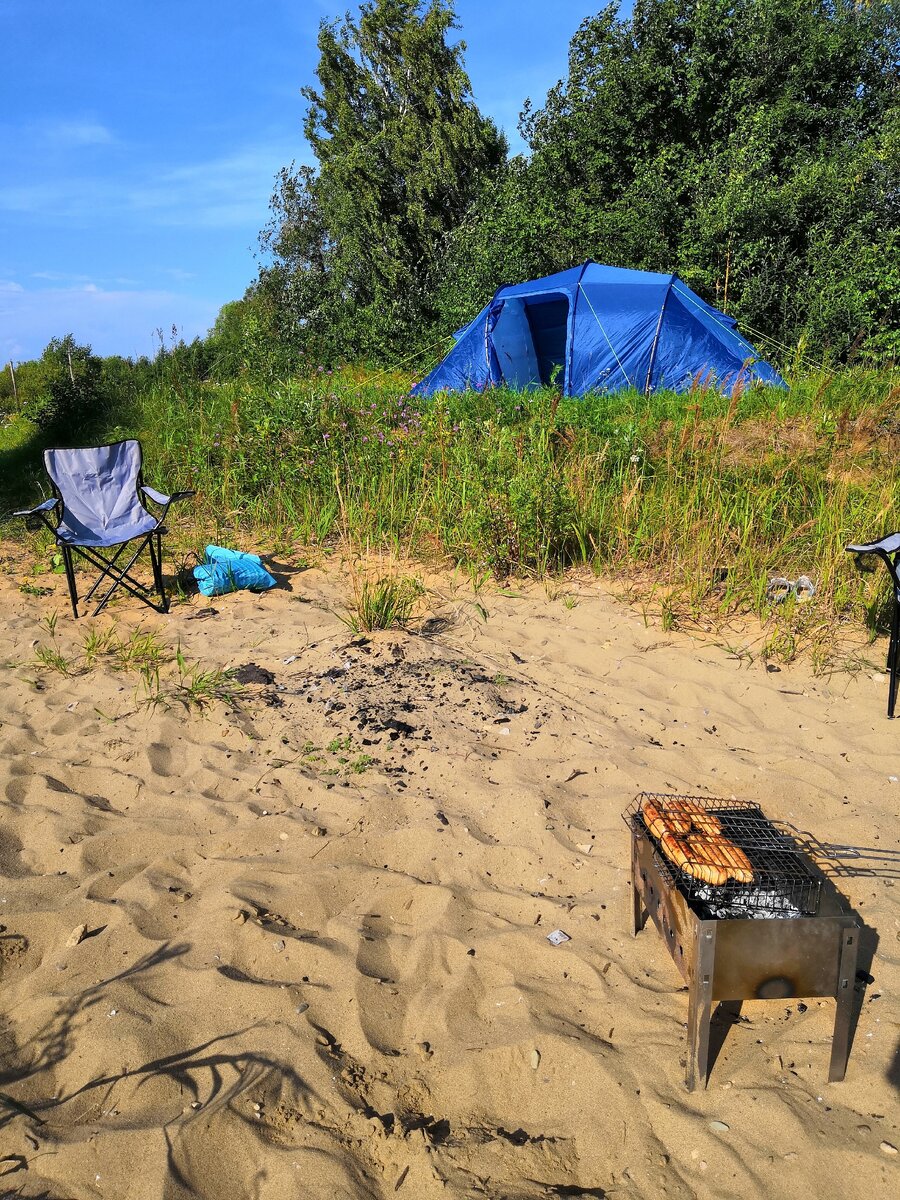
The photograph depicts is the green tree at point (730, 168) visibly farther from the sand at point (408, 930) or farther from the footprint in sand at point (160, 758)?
the footprint in sand at point (160, 758)

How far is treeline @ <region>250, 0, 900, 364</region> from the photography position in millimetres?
11555

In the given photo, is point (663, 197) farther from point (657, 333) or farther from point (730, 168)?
point (657, 333)

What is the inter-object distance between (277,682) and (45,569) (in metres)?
2.64

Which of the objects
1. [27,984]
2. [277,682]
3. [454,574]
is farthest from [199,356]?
[27,984]

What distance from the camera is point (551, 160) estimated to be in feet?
47.0

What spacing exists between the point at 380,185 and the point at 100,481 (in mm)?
12573

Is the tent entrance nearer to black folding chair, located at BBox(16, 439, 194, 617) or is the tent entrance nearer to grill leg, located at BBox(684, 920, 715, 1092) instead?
black folding chair, located at BBox(16, 439, 194, 617)

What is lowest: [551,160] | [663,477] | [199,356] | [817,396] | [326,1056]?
[326,1056]

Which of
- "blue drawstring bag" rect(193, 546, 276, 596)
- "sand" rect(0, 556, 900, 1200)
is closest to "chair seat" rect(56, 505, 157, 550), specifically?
"blue drawstring bag" rect(193, 546, 276, 596)

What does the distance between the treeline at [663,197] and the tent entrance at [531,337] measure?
87.5 inches

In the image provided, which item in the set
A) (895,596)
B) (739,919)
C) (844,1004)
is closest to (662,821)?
(739,919)

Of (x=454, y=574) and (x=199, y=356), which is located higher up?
(x=199, y=356)

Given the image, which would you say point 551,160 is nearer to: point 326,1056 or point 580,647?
point 580,647

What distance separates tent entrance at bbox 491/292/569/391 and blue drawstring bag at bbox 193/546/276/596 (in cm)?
600
